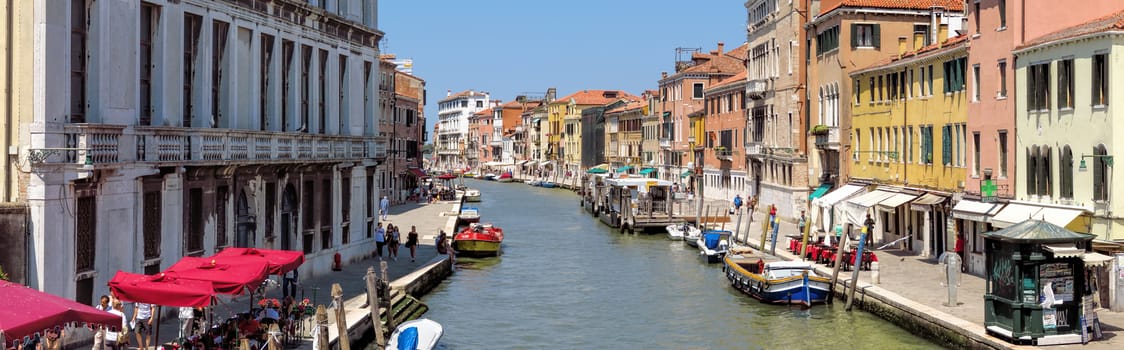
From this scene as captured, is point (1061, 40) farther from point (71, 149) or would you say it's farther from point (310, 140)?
point (71, 149)

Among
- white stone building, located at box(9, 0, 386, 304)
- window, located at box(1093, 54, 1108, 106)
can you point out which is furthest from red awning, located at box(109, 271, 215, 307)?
window, located at box(1093, 54, 1108, 106)

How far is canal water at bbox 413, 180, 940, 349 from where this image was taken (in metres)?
24.0

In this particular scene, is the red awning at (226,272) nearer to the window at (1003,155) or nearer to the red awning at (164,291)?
the red awning at (164,291)

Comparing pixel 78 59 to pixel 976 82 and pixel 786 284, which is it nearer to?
pixel 786 284

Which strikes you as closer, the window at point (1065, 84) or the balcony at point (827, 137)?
the window at point (1065, 84)

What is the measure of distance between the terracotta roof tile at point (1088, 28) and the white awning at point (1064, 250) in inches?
183

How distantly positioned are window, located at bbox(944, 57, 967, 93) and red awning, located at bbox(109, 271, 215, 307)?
20.8 meters

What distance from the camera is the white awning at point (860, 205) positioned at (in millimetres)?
32969

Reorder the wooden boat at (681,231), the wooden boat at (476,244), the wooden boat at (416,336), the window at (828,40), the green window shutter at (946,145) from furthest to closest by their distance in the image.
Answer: the wooden boat at (681,231), the window at (828,40), the wooden boat at (476,244), the green window shutter at (946,145), the wooden boat at (416,336)

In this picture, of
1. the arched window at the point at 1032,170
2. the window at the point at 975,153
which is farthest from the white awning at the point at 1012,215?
the window at the point at 975,153

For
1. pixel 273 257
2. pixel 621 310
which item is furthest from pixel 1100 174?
pixel 273 257

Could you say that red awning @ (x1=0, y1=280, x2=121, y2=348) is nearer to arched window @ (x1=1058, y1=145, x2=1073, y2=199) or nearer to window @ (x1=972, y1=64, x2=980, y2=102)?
arched window @ (x1=1058, y1=145, x2=1073, y2=199)

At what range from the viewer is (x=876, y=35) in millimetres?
→ 39938

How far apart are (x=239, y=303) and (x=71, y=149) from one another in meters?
6.24
